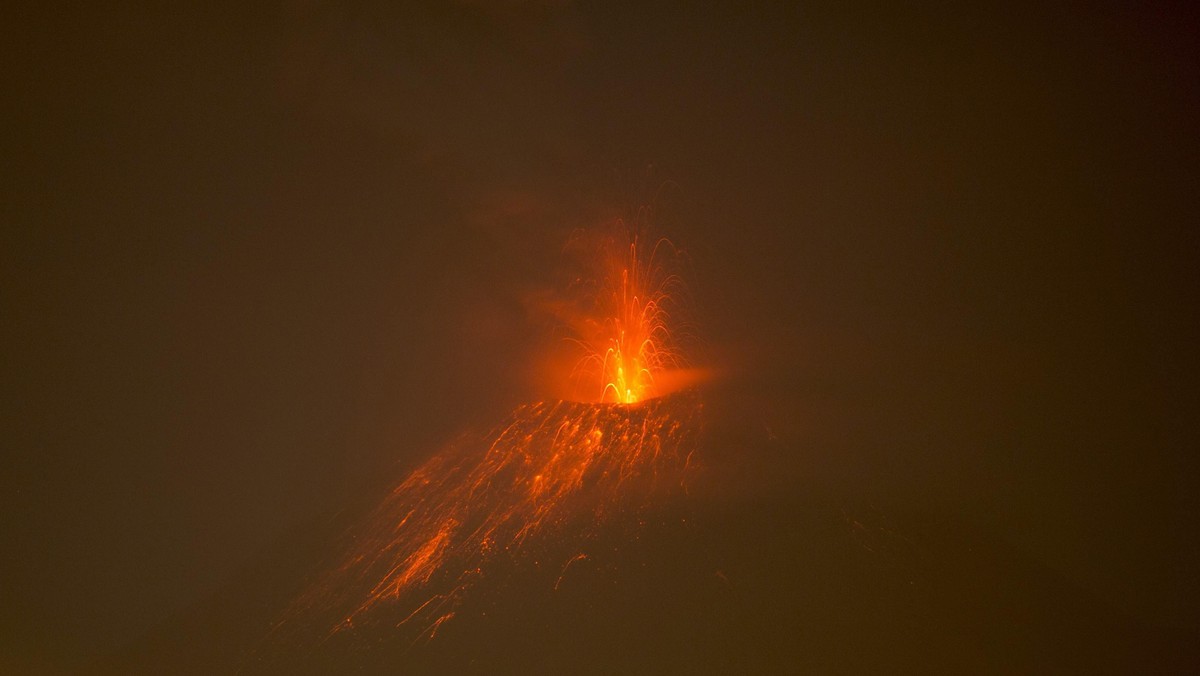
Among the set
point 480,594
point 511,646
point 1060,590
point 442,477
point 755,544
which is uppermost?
point 442,477

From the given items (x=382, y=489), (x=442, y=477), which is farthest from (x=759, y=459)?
(x=382, y=489)

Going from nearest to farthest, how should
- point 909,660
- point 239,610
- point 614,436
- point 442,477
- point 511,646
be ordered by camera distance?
point 909,660, point 511,646, point 239,610, point 614,436, point 442,477

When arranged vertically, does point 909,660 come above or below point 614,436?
below

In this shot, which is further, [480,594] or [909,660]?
[480,594]

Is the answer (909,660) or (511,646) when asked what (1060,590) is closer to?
(909,660)

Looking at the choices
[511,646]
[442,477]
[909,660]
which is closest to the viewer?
[909,660]

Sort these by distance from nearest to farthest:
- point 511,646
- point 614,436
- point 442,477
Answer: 1. point 511,646
2. point 614,436
3. point 442,477

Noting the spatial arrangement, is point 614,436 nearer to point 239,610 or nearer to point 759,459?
point 759,459

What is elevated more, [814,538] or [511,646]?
[814,538]

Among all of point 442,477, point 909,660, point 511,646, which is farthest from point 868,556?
point 442,477
